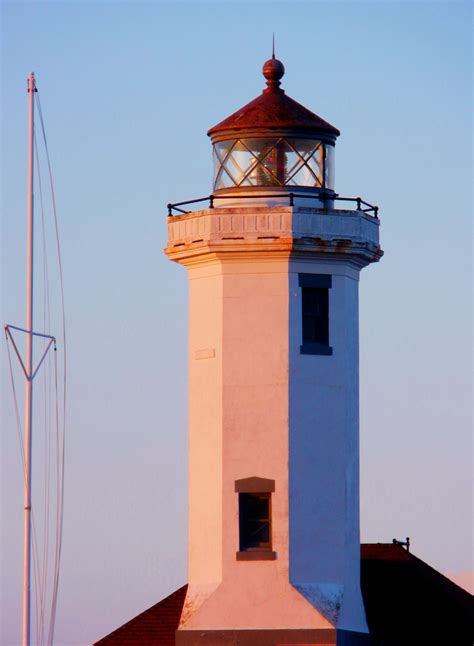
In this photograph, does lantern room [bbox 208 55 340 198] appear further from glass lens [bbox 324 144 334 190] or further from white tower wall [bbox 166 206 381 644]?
white tower wall [bbox 166 206 381 644]

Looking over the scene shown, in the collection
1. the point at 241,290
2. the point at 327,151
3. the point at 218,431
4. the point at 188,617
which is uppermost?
the point at 327,151

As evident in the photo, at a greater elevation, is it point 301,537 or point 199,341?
point 199,341

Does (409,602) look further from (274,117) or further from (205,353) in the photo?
(274,117)

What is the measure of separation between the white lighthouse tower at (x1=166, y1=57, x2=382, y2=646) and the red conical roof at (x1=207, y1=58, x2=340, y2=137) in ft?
0.11

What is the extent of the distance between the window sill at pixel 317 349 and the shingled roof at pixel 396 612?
13.4ft

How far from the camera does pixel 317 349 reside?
34.0m

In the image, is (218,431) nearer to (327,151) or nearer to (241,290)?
(241,290)

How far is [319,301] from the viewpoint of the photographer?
3416 cm

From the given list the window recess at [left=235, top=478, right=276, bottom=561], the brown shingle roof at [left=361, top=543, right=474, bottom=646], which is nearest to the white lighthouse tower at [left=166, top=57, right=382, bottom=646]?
the window recess at [left=235, top=478, right=276, bottom=561]

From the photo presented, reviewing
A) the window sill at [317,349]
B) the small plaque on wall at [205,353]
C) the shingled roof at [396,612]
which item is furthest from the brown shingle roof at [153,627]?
the window sill at [317,349]

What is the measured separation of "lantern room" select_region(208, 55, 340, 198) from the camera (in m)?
34.1

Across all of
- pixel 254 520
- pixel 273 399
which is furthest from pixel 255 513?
pixel 273 399

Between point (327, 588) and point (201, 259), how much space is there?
5229mm

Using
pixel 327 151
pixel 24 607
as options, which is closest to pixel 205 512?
pixel 24 607
